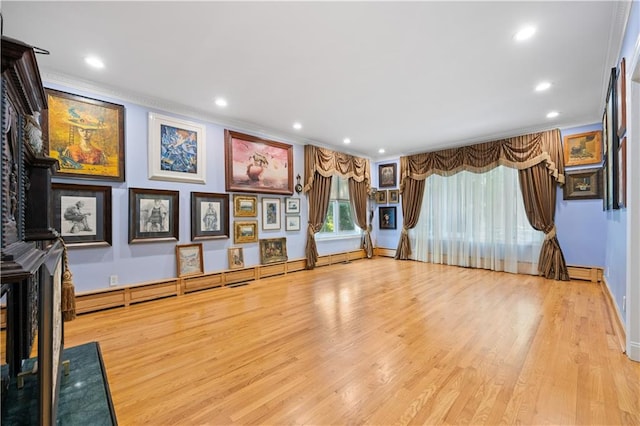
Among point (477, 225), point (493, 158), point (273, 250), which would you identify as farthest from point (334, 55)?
point (477, 225)

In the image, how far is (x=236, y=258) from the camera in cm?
494

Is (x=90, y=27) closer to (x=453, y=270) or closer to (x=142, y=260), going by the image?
(x=142, y=260)

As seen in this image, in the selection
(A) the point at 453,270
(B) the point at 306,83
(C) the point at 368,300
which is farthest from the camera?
(A) the point at 453,270

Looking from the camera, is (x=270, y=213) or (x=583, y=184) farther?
(x=270, y=213)

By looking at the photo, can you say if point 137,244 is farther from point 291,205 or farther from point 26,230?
point 291,205

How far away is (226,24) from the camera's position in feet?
8.07

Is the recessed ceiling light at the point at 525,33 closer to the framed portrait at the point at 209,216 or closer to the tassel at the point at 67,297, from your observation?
the tassel at the point at 67,297

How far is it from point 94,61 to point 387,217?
21.7 feet

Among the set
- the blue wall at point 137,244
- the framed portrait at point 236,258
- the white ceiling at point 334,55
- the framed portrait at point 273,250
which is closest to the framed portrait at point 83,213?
the blue wall at point 137,244

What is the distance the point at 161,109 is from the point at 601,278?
7.51m

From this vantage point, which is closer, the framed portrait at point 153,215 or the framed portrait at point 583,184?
the framed portrait at point 153,215

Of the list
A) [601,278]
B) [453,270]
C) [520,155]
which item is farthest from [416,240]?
[601,278]

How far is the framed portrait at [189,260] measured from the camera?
4.27 meters

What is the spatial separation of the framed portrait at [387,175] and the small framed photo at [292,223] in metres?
3.03
